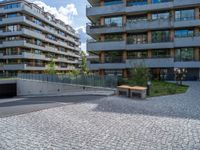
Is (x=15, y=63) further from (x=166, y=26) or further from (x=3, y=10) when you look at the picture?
(x=166, y=26)

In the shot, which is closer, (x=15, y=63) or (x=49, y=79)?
(x=49, y=79)

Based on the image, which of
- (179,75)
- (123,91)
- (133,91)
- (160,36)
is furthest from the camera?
(160,36)

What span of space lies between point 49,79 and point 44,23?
1430 inches

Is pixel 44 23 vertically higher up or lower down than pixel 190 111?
higher up

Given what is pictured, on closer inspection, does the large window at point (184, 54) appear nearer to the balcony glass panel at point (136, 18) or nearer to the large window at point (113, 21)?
the balcony glass panel at point (136, 18)

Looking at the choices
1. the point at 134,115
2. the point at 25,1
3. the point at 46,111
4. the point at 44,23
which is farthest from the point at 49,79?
the point at 44,23

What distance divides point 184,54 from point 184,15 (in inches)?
264

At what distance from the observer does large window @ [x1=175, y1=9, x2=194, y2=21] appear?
33.4 metres

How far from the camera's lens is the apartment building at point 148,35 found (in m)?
33.2

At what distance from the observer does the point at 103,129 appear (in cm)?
786

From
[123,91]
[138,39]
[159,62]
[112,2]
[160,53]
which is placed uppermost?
[112,2]

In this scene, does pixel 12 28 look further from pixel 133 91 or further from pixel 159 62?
pixel 133 91

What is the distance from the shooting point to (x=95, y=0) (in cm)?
3894

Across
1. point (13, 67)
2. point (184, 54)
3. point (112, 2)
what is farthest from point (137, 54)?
point (13, 67)
